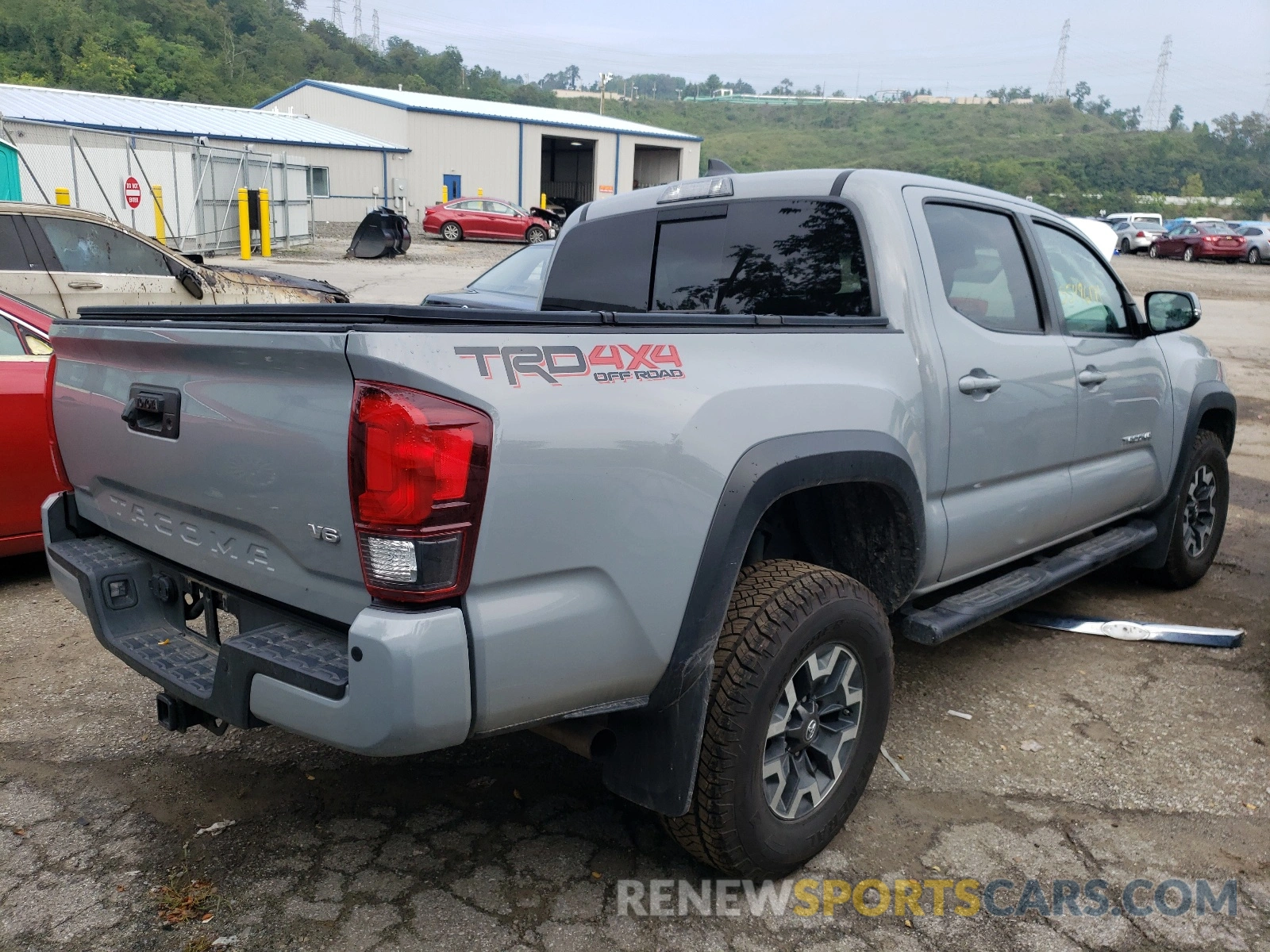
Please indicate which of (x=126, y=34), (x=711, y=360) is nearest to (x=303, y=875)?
(x=711, y=360)

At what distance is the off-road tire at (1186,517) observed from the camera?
4859 mm

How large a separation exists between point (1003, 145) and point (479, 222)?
88.0 meters

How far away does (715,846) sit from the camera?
2.54 metres

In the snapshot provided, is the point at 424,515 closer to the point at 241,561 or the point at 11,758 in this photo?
the point at 241,561

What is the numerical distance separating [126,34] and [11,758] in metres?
79.2

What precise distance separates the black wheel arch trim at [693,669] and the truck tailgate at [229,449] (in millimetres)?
745

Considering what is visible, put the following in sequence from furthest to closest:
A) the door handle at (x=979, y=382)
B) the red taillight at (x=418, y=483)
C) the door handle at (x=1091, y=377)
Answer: the door handle at (x=1091, y=377)
the door handle at (x=979, y=382)
the red taillight at (x=418, y=483)

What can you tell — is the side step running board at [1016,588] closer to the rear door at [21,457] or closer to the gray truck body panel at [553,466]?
the gray truck body panel at [553,466]

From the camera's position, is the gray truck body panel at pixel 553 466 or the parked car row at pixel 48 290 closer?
the gray truck body panel at pixel 553 466

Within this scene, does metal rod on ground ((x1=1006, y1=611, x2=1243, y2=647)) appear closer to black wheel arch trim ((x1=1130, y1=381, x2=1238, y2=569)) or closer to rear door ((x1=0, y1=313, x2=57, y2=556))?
black wheel arch trim ((x1=1130, y1=381, x2=1238, y2=569))

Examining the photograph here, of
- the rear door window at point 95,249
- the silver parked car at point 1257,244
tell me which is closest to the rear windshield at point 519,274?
the rear door window at point 95,249

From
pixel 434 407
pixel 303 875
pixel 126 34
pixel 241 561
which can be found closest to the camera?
pixel 434 407

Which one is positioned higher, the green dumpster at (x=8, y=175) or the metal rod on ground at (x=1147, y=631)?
the green dumpster at (x=8, y=175)

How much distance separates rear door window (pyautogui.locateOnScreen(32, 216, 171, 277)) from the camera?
26.3 feet
